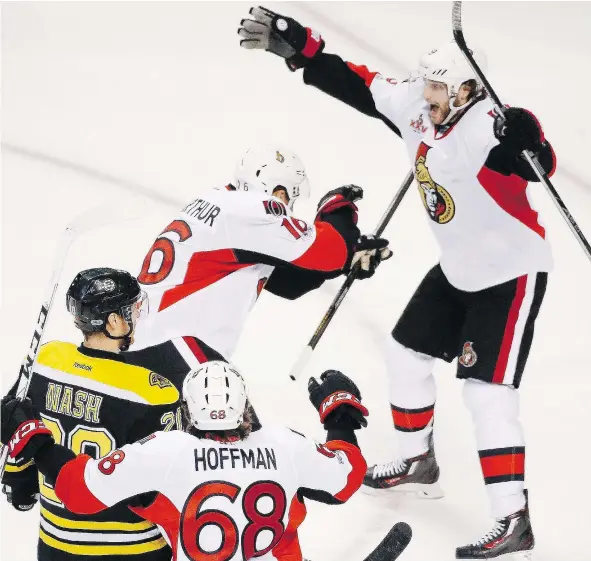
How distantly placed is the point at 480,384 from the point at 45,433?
134 centimetres

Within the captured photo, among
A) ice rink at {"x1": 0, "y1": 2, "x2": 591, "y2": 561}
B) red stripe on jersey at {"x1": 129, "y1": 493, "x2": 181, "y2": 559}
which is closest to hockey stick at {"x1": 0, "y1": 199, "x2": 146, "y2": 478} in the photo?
red stripe on jersey at {"x1": 129, "y1": 493, "x2": 181, "y2": 559}

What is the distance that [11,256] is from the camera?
15.8ft

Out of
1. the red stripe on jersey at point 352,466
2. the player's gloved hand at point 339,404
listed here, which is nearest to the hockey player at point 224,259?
the player's gloved hand at point 339,404

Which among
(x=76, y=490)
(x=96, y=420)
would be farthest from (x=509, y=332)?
(x=76, y=490)

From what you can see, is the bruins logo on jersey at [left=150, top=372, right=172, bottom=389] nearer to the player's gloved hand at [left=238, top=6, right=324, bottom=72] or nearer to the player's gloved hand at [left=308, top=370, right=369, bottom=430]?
the player's gloved hand at [left=308, top=370, right=369, bottom=430]

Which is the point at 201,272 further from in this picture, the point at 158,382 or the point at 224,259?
the point at 158,382

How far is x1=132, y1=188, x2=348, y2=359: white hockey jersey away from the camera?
3219 millimetres

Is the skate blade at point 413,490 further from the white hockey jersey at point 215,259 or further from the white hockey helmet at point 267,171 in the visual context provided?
the white hockey helmet at point 267,171

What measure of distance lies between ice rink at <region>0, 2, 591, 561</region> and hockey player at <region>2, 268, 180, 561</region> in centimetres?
88

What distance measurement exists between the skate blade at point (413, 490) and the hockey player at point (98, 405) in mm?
1204

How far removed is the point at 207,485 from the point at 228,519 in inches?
3.1

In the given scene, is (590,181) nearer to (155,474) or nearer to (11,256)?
(11,256)

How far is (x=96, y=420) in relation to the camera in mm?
2461

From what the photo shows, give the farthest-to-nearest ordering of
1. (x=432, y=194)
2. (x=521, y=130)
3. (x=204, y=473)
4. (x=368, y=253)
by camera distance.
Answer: (x=368, y=253) < (x=432, y=194) < (x=521, y=130) < (x=204, y=473)
